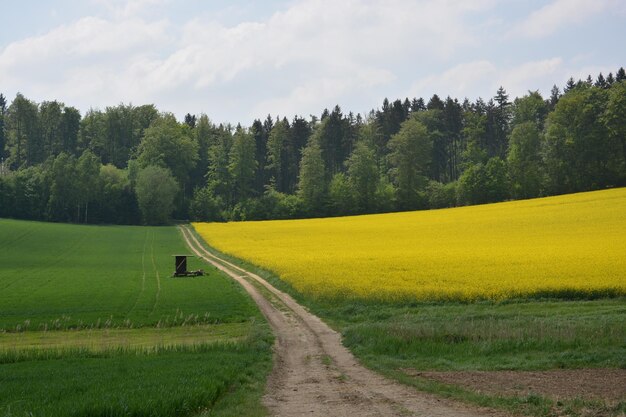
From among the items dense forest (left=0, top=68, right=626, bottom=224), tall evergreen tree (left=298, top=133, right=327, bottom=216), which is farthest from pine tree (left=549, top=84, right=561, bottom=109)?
tall evergreen tree (left=298, top=133, right=327, bottom=216)

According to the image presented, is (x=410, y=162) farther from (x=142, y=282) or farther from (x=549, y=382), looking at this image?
(x=549, y=382)

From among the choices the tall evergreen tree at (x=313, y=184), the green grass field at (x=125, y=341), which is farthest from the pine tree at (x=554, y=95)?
the green grass field at (x=125, y=341)

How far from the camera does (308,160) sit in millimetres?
119500

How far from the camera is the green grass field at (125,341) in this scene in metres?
11.6

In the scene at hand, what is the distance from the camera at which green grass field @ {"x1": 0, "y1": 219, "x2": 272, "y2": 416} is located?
1159cm

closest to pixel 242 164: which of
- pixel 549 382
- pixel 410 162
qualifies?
pixel 410 162

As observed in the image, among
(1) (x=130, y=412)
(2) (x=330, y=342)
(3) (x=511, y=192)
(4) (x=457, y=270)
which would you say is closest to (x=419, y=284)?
(4) (x=457, y=270)

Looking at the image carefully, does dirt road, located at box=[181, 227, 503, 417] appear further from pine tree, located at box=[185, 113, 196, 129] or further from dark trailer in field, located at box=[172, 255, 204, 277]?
pine tree, located at box=[185, 113, 196, 129]

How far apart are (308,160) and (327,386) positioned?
349 ft

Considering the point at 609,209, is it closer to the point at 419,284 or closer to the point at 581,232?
the point at 581,232

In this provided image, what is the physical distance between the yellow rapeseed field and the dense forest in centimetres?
2210

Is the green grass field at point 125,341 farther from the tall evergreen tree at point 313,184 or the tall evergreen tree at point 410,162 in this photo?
the tall evergreen tree at point 410,162

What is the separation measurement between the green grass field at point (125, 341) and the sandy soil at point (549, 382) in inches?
194

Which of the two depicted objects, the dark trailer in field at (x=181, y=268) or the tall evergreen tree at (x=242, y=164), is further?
the tall evergreen tree at (x=242, y=164)
